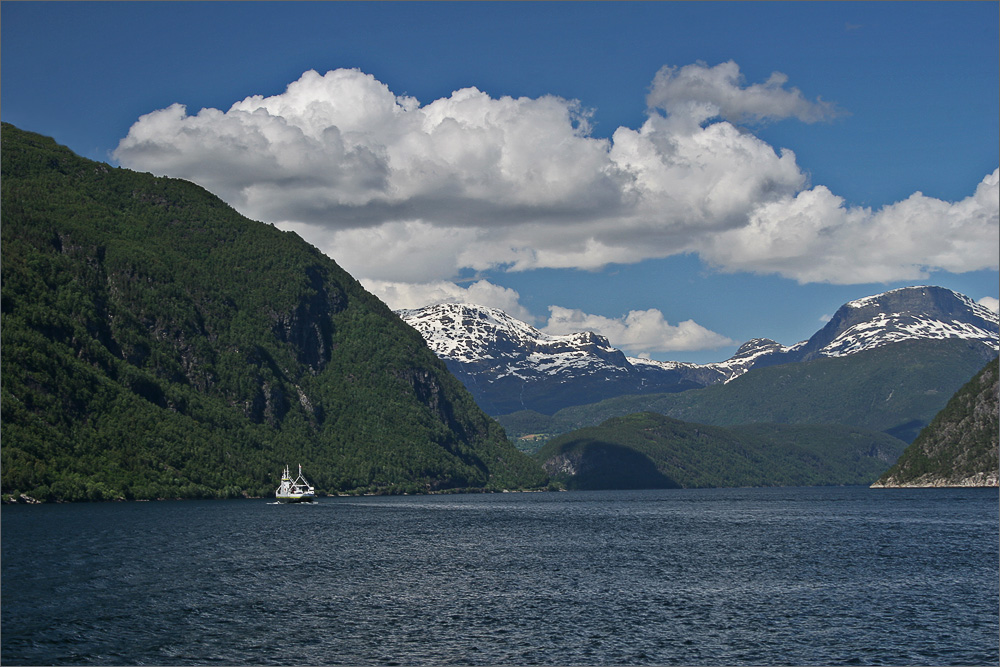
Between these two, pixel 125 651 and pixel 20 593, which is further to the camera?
pixel 20 593

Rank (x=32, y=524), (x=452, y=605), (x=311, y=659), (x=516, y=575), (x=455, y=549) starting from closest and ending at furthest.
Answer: (x=311, y=659) → (x=452, y=605) → (x=516, y=575) → (x=455, y=549) → (x=32, y=524)

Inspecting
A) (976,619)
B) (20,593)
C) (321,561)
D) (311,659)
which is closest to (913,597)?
(976,619)

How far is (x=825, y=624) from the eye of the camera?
8062 cm

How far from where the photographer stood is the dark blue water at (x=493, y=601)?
70625mm

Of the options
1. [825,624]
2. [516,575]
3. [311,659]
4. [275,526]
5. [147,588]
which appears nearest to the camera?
[311,659]

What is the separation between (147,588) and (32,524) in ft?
285

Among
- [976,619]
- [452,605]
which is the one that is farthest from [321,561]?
[976,619]

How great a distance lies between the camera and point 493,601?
9231 cm

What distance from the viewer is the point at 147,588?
3863 inches

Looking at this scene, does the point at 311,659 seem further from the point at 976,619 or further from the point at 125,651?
the point at 976,619

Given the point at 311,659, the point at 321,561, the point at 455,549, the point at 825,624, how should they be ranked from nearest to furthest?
the point at 311,659 < the point at 825,624 < the point at 321,561 < the point at 455,549

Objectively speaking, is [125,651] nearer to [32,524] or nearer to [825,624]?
[825,624]

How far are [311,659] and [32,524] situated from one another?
12494cm

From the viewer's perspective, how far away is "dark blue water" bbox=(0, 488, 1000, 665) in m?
70.6
